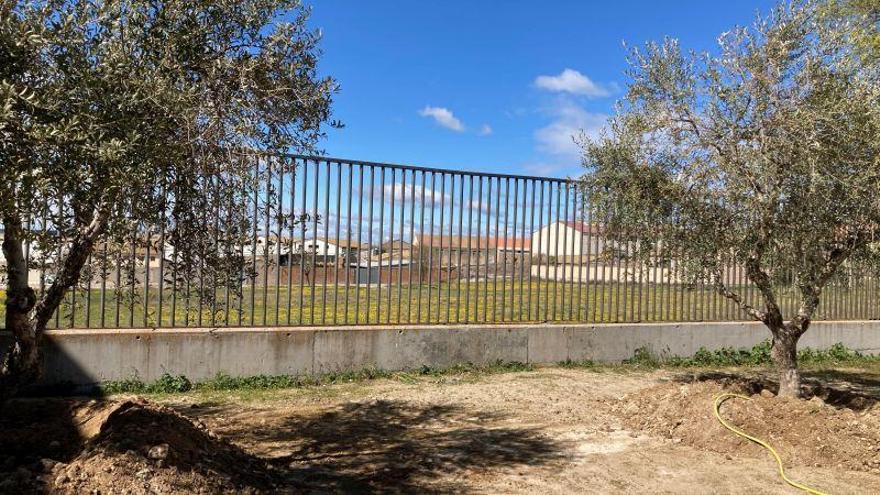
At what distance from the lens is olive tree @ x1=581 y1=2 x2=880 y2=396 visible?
669cm

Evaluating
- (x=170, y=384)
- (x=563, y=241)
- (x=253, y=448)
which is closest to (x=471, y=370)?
(x=563, y=241)

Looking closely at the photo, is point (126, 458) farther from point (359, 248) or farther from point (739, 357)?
point (739, 357)

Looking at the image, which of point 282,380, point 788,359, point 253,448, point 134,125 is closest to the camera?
point 134,125

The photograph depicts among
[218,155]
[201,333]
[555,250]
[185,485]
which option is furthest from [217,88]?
[555,250]

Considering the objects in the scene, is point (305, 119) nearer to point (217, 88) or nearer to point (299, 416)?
point (217, 88)

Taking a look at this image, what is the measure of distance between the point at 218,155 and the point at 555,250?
7517 millimetres

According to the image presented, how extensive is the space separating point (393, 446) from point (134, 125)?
3.91 meters

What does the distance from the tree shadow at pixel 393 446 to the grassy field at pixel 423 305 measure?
1.63 meters

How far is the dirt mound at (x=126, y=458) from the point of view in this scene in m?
4.18

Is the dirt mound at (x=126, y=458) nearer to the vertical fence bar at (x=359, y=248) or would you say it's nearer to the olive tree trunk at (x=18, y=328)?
the olive tree trunk at (x=18, y=328)

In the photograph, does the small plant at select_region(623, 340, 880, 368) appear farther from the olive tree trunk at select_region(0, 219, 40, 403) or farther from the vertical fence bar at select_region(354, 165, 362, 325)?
the olive tree trunk at select_region(0, 219, 40, 403)

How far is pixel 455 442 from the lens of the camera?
6.49 m

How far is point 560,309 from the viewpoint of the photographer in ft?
36.2

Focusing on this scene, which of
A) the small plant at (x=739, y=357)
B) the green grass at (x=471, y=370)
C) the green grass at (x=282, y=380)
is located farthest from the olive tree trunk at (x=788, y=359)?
the green grass at (x=282, y=380)
